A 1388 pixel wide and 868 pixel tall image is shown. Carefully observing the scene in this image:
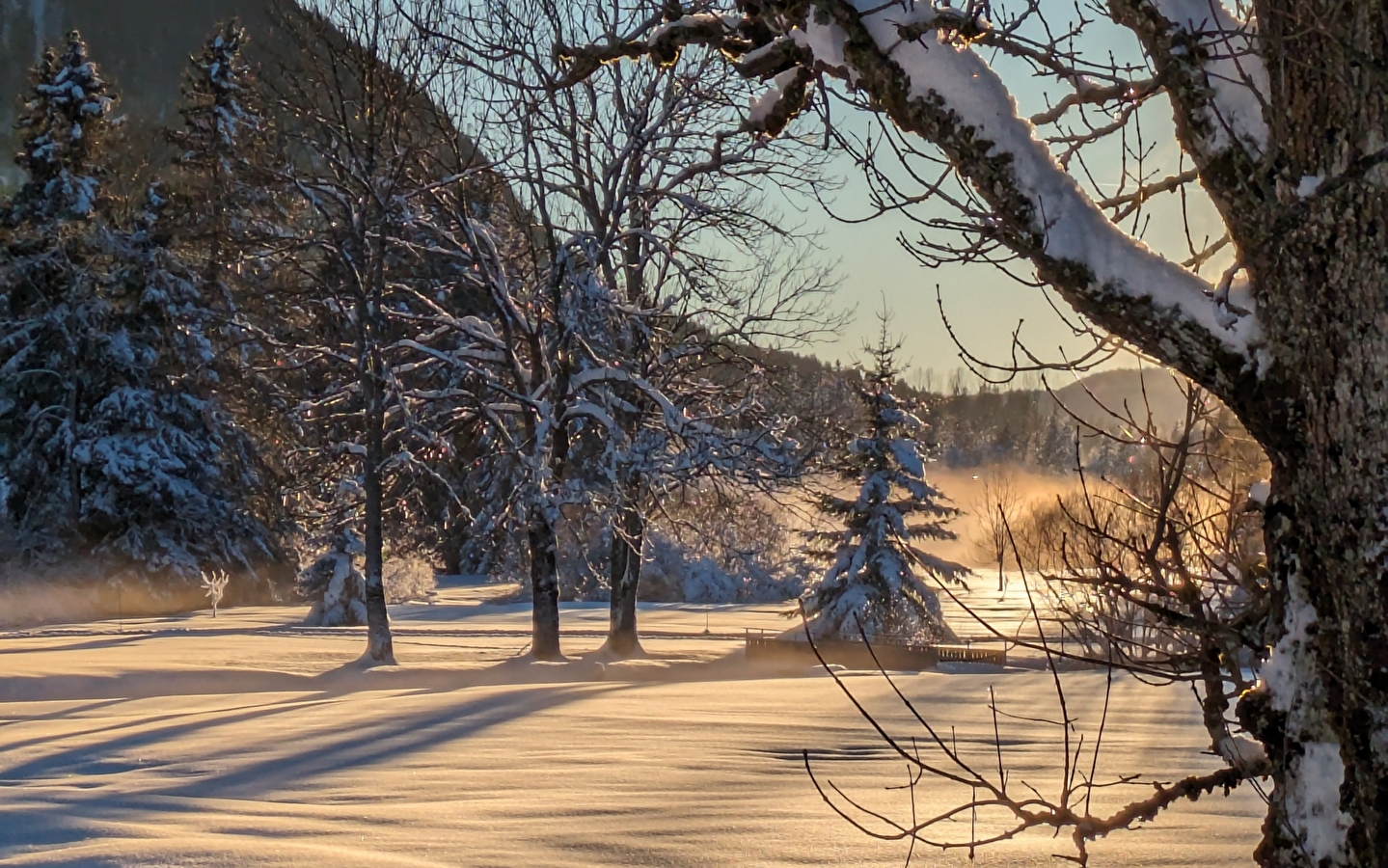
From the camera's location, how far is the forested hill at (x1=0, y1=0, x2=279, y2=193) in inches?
4961

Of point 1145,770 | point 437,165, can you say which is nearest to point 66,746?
point 1145,770

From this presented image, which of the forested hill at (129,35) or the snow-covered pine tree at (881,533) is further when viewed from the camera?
the forested hill at (129,35)

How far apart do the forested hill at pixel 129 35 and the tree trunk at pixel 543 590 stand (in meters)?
119

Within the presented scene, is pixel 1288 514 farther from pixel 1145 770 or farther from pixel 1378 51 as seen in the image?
pixel 1145 770

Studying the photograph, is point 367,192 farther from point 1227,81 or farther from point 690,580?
point 690,580

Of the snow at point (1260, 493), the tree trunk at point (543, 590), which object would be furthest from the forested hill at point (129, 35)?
the snow at point (1260, 493)

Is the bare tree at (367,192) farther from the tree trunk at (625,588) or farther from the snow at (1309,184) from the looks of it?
the snow at (1309,184)

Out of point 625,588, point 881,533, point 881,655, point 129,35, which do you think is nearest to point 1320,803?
point 625,588

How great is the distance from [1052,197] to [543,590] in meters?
14.7

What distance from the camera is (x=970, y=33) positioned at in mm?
3154

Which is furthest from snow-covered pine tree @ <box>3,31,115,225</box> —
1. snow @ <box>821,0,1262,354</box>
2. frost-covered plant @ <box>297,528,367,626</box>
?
snow @ <box>821,0,1262,354</box>

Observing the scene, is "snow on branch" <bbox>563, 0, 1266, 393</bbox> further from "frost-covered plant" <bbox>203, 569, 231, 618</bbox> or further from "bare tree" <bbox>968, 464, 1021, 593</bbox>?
"frost-covered plant" <bbox>203, 569, 231, 618</bbox>

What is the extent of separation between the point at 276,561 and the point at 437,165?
64.7 feet

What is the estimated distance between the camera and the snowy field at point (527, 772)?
468 cm
